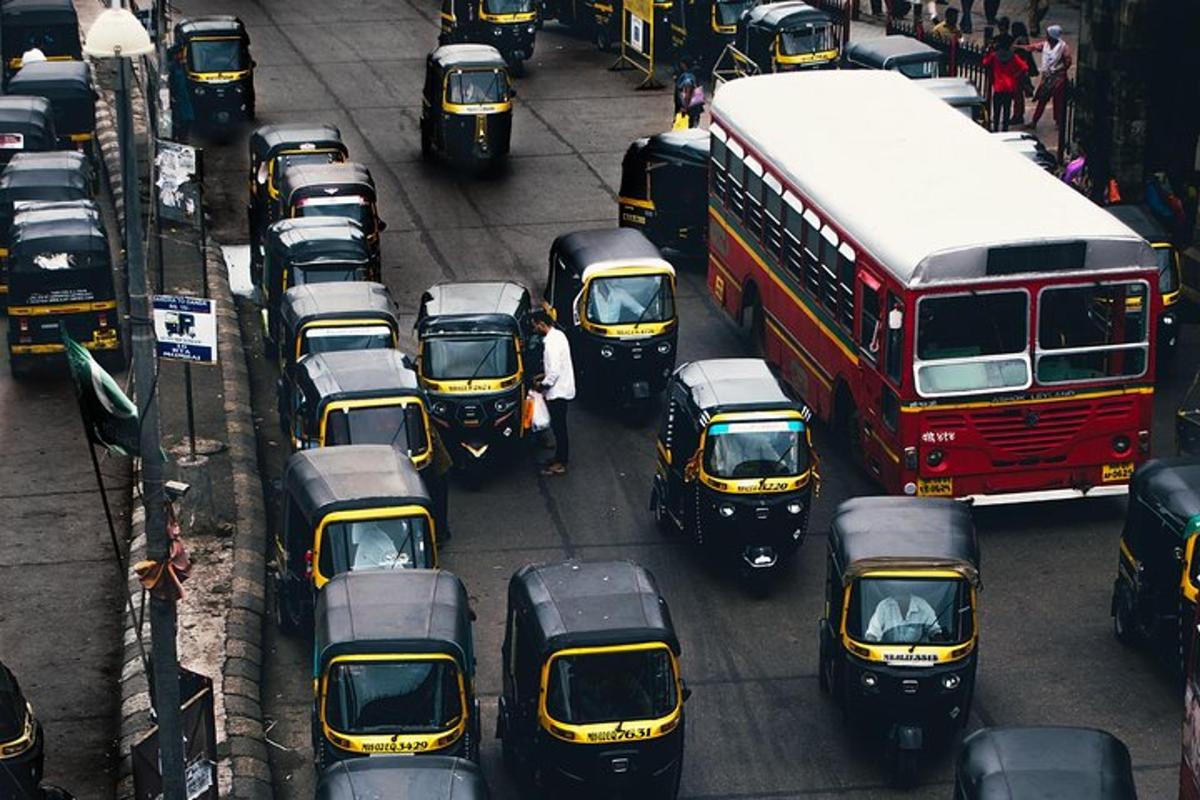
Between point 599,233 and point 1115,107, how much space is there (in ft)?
37.2

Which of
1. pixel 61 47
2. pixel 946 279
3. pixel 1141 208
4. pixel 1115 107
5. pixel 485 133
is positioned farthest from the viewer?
pixel 61 47

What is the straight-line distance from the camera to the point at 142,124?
49.2 metres

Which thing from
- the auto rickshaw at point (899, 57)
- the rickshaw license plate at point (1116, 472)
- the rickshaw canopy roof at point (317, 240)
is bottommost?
the auto rickshaw at point (899, 57)

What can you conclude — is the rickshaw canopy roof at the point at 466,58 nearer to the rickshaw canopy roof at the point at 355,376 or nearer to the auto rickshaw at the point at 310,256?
the auto rickshaw at the point at 310,256

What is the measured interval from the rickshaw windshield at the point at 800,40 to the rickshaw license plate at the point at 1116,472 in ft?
79.6

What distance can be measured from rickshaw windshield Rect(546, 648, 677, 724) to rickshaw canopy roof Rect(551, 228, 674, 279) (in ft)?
38.0

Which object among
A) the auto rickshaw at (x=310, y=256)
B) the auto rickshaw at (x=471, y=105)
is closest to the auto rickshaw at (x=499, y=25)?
the auto rickshaw at (x=471, y=105)

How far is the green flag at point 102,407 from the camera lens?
60.6 ft

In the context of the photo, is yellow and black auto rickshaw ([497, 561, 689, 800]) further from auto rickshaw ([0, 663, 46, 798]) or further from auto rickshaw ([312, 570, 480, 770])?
auto rickshaw ([0, 663, 46, 798])

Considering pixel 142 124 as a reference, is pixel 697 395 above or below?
above

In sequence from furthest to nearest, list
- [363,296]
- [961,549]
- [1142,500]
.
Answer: [363,296] < [1142,500] < [961,549]

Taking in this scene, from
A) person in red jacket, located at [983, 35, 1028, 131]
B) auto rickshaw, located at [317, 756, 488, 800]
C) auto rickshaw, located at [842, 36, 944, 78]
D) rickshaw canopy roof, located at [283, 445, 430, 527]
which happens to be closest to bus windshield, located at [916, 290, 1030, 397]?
rickshaw canopy roof, located at [283, 445, 430, 527]

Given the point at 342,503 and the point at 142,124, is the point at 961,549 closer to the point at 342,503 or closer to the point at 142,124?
the point at 342,503

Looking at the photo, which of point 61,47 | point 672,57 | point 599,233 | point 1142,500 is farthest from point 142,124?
point 1142,500
